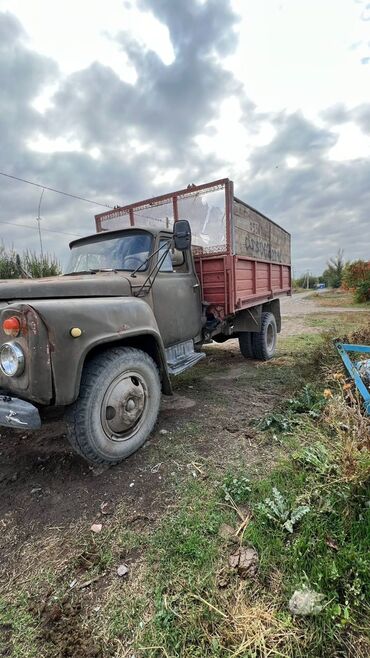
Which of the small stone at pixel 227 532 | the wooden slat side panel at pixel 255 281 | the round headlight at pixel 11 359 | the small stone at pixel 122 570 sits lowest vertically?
the small stone at pixel 122 570

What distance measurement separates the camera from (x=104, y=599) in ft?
5.47

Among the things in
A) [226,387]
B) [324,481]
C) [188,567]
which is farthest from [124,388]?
[226,387]

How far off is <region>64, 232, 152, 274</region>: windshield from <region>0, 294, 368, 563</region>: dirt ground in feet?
5.54

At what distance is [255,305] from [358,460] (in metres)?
3.78

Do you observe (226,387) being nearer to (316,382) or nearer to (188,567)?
(316,382)

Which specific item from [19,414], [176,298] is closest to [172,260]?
[176,298]

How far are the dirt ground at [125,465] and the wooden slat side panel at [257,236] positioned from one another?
2.20 m

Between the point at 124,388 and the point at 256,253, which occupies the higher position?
the point at 256,253

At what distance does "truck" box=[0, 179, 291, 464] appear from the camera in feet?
7.11

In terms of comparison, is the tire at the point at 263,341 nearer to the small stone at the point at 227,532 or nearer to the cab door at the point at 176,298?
the cab door at the point at 176,298

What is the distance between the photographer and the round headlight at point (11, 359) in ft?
6.91

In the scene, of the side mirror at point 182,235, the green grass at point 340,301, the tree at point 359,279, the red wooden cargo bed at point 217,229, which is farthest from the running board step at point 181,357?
the tree at point 359,279

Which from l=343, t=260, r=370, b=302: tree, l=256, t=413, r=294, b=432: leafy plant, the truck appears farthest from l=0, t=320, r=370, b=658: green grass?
l=343, t=260, r=370, b=302: tree

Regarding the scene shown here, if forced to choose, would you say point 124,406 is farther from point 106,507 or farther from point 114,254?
point 114,254
